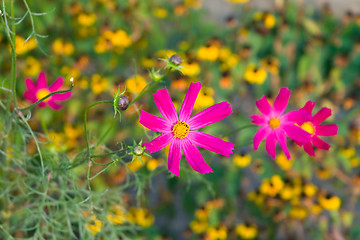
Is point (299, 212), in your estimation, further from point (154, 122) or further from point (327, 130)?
point (154, 122)

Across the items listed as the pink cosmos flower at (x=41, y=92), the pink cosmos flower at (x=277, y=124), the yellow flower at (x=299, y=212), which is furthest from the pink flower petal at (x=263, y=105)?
the yellow flower at (x=299, y=212)

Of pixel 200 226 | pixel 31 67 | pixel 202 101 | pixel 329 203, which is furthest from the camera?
pixel 31 67

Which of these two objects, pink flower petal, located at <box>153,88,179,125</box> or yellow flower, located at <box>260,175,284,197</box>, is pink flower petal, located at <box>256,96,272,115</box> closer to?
pink flower petal, located at <box>153,88,179,125</box>

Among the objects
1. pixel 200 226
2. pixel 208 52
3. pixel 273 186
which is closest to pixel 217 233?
pixel 200 226

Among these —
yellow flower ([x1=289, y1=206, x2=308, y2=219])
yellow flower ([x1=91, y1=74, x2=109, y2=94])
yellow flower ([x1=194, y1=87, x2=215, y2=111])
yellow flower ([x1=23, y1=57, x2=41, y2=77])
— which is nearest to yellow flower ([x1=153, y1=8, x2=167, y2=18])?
yellow flower ([x1=91, y1=74, x2=109, y2=94])

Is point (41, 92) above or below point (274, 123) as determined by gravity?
above

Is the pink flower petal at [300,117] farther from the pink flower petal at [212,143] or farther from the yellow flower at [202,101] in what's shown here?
the yellow flower at [202,101]

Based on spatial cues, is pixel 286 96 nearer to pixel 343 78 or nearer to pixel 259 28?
pixel 259 28
